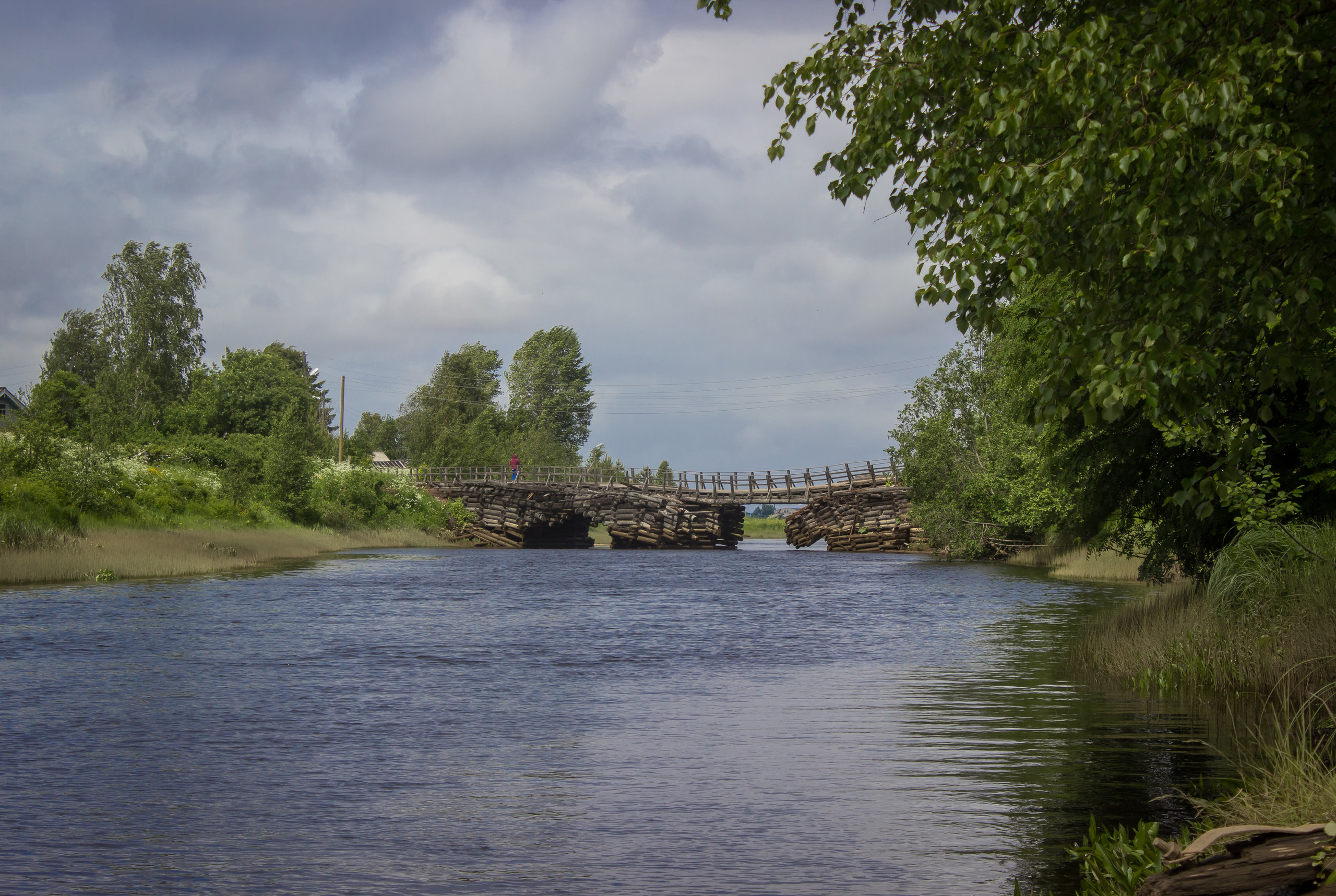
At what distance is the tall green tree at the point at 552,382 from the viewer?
406ft

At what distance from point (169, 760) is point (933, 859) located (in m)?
7.19

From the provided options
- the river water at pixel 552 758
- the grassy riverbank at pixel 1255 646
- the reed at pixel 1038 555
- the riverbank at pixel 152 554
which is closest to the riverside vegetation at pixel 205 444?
the riverbank at pixel 152 554

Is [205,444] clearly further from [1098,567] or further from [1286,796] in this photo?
[1286,796]

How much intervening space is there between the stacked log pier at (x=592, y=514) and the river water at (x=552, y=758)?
63036mm

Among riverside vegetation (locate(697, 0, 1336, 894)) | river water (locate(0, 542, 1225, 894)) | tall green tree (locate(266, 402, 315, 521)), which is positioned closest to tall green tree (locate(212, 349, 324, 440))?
tall green tree (locate(266, 402, 315, 521))

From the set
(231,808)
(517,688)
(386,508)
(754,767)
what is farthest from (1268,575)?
(386,508)

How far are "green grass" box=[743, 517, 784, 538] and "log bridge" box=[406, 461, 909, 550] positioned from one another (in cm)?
6497

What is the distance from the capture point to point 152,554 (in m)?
37.6

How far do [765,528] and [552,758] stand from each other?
157 meters

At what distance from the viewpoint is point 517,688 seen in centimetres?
1548

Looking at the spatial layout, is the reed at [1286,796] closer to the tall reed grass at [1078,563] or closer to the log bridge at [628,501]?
the tall reed grass at [1078,563]

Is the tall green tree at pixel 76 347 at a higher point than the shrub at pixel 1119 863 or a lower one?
higher

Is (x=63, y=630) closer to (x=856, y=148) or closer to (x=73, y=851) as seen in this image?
(x=73, y=851)

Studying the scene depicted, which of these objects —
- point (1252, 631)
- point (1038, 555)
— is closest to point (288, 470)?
point (1038, 555)
